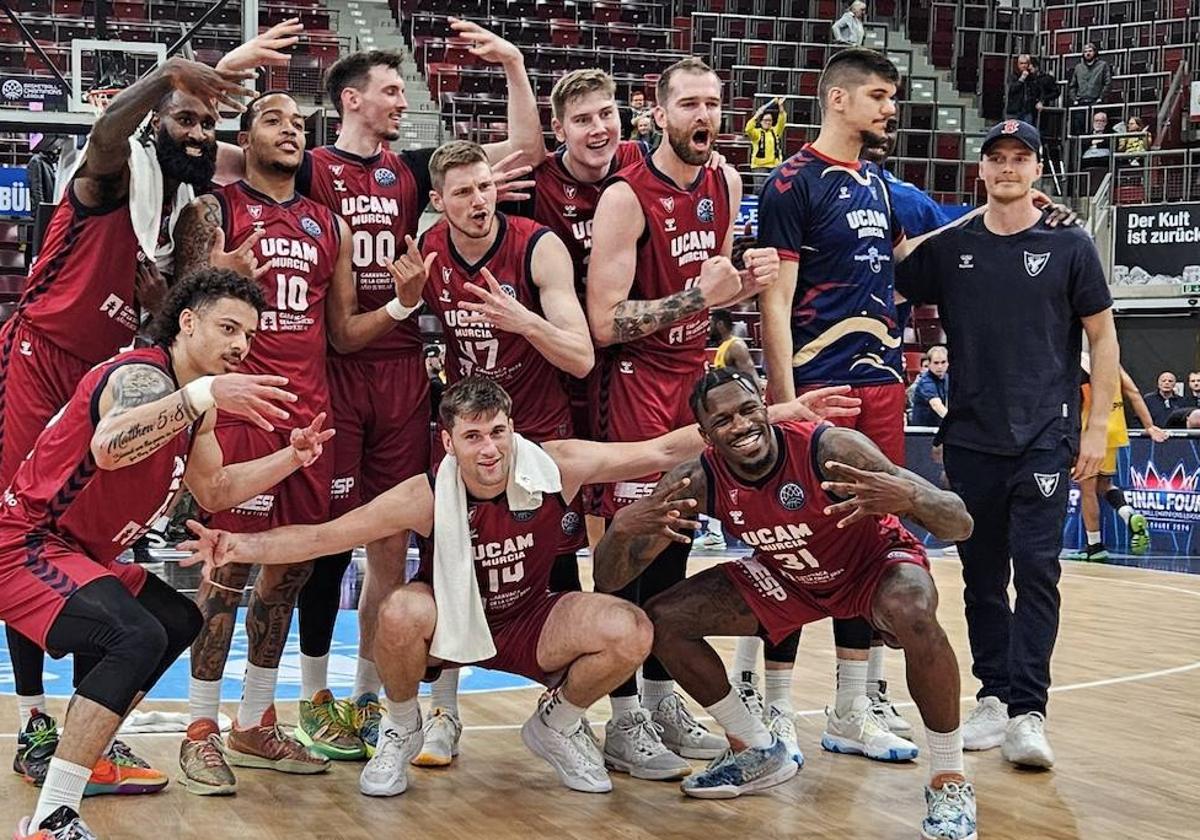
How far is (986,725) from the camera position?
18.1 feet

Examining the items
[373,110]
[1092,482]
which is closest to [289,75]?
[1092,482]

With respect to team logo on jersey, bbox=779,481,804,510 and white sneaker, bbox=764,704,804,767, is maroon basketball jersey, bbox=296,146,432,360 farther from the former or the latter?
white sneaker, bbox=764,704,804,767

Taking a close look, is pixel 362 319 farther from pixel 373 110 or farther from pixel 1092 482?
pixel 1092 482

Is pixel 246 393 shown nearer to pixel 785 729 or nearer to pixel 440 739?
pixel 440 739

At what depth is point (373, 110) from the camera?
5.57 metres

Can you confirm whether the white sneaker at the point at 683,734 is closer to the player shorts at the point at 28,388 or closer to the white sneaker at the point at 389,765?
the white sneaker at the point at 389,765

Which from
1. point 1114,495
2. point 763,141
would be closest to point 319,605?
point 1114,495

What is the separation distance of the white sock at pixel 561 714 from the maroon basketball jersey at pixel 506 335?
0.99 m

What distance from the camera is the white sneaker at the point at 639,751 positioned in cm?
512

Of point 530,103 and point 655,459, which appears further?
point 530,103

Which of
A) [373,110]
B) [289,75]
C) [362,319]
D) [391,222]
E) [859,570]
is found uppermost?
[289,75]

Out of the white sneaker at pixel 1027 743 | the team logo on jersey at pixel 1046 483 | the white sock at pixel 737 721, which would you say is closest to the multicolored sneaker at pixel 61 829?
the white sock at pixel 737 721

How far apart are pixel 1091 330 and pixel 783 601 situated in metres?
1.67

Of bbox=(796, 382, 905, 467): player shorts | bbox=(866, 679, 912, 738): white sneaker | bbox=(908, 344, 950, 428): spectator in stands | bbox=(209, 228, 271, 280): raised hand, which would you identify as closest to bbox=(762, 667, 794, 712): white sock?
bbox=(866, 679, 912, 738): white sneaker
